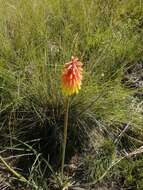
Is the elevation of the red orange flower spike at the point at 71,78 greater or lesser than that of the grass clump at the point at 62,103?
greater

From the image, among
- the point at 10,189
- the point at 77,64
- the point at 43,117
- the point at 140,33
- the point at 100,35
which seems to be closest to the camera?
the point at 77,64

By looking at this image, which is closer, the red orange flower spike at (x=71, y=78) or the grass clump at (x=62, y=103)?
the red orange flower spike at (x=71, y=78)

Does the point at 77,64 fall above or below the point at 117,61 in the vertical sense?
above

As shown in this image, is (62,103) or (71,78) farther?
(62,103)

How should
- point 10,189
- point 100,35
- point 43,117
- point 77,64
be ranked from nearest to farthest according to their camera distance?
1. point 77,64
2. point 10,189
3. point 43,117
4. point 100,35

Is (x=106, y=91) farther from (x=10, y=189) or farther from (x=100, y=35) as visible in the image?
(x=10, y=189)

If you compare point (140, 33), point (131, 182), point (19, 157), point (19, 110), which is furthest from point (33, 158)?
point (140, 33)

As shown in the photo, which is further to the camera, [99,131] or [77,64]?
[99,131]

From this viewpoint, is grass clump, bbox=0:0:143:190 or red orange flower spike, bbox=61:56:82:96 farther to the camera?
grass clump, bbox=0:0:143:190

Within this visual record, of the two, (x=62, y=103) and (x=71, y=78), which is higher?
(x=71, y=78)

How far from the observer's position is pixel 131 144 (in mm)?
2244

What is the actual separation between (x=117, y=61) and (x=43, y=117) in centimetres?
52

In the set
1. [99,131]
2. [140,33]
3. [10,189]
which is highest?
[140,33]

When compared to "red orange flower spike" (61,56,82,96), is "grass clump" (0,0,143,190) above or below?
below
